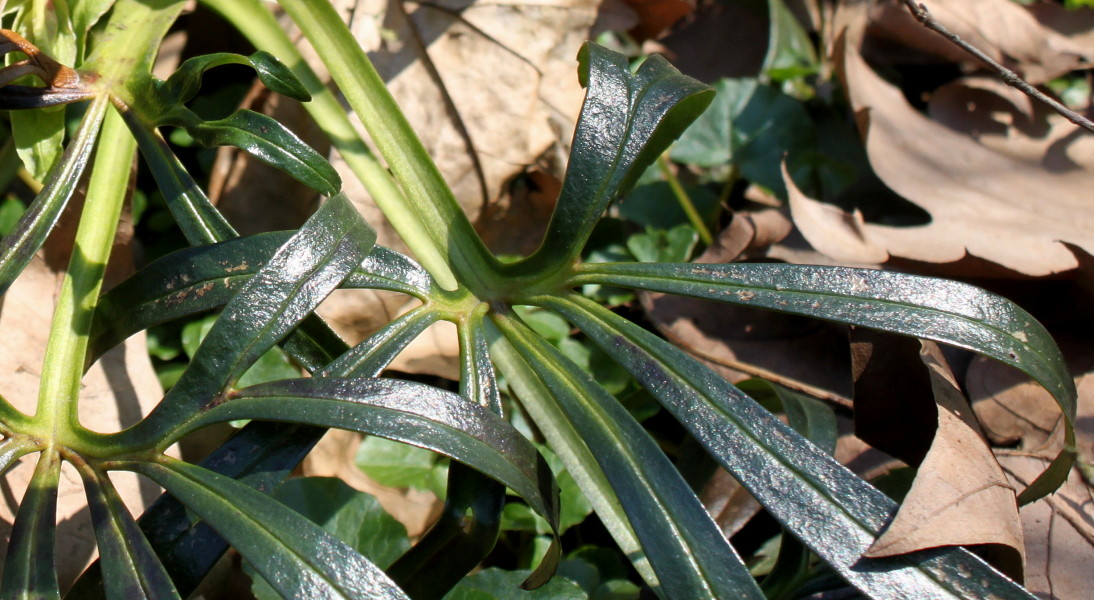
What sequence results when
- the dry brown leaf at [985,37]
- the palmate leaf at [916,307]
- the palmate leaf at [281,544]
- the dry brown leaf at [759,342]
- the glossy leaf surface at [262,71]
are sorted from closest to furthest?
1. the palmate leaf at [281,544]
2. the palmate leaf at [916,307]
3. the glossy leaf surface at [262,71]
4. the dry brown leaf at [759,342]
5. the dry brown leaf at [985,37]

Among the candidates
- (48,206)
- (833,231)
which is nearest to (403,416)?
(48,206)

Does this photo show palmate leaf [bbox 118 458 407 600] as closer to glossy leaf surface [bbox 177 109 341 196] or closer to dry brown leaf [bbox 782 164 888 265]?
glossy leaf surface [bbox 177 109 341 196]

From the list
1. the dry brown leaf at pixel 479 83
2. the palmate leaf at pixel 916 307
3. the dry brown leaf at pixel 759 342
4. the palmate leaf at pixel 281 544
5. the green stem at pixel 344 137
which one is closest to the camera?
the palmate leaf at pixel 281 544

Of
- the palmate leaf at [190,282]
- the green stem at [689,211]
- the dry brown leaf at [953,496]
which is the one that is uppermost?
the palmate leaf at [190,282]

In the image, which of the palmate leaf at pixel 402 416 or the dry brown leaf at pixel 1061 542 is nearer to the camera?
the palmate leaf at pixel 402 416

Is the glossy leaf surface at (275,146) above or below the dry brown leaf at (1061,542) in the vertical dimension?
above

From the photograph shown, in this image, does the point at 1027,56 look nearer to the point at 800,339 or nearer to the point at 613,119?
the point at 800,339

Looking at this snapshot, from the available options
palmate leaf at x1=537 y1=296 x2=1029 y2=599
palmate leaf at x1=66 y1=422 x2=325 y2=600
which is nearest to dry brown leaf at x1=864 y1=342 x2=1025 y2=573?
palmate leaf at x1=537 y1=296 x2=1029 y2=599

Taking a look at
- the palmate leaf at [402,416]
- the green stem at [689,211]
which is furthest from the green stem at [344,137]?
the green stem at [689,211]

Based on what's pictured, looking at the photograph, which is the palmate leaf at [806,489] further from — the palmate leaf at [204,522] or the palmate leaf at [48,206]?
the palmate leaf at [48,206]
